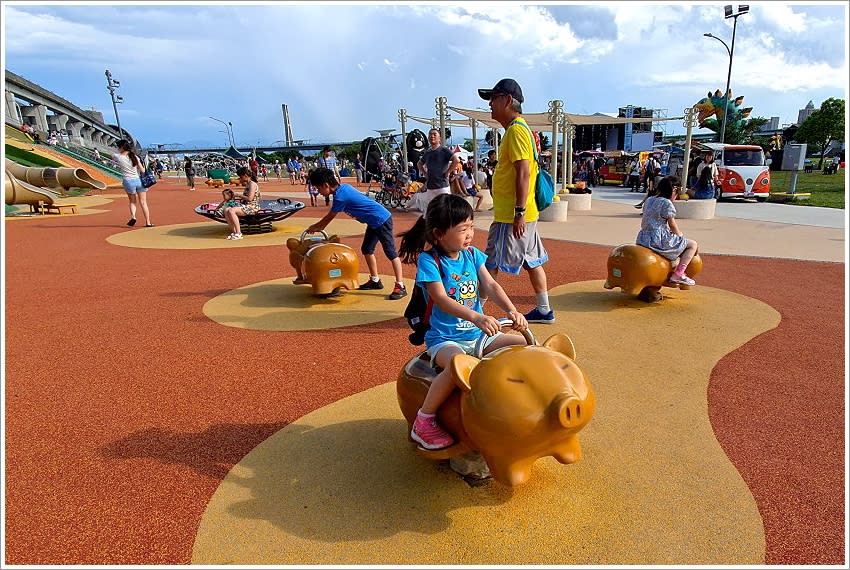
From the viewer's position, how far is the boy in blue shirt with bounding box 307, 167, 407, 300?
18.3 feet

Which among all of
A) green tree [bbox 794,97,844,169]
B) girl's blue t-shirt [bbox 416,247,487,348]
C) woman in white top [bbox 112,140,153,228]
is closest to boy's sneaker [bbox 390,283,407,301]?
girl's blue t-shirt [bbox 416,247,487,348]

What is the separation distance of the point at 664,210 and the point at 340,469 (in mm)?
4296

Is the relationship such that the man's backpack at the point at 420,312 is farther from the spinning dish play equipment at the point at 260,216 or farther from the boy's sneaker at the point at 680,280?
the spinning dish play equipment at the point at 260,216

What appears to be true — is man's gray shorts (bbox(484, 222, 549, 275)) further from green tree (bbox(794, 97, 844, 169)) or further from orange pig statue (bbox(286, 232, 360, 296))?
green tree (bbox(794, 97, 844, 169))

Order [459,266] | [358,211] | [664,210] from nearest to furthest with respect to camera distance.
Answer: [459,266] → [664,210] → [358,211]

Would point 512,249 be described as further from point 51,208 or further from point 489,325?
point 51,208

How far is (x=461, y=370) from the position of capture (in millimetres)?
2174

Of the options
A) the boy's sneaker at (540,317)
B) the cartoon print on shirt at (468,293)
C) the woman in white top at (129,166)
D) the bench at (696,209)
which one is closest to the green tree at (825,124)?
the bench at (696,209)

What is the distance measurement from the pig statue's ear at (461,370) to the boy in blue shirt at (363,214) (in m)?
3.54

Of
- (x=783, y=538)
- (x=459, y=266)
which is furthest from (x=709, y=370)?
(x=459, y=266)

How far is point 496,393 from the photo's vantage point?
6.55ft

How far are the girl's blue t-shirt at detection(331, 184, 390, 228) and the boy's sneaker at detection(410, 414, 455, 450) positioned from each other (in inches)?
142

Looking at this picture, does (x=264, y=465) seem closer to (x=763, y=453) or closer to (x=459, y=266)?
(x=459, y=266)

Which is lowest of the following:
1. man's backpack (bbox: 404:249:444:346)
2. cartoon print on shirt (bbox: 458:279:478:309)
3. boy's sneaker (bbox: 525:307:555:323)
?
boy's sneaker (bbox: 525:307:555:323)
